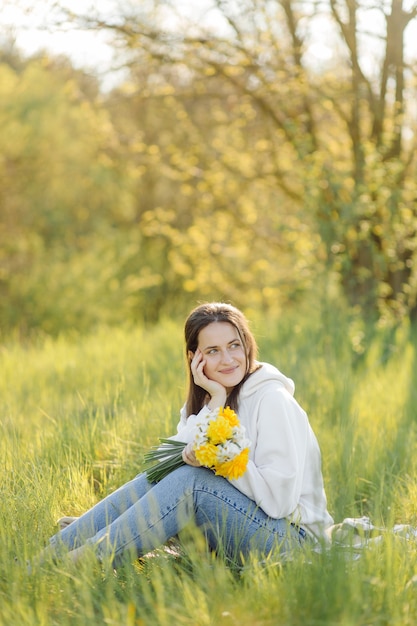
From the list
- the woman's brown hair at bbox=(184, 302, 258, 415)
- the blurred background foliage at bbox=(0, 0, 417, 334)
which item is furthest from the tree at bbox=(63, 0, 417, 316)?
the woman's brown hair at bbox=(184, 302, 258, 415)

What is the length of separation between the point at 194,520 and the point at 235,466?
0.34 m

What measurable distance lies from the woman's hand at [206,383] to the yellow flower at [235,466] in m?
0.46

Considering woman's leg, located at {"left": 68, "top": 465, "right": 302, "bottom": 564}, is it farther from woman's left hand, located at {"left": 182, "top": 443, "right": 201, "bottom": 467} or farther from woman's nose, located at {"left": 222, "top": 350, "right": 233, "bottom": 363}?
woman's nose, located at {"left": 222, "top": 350, "right": 233, "bottom": 363}

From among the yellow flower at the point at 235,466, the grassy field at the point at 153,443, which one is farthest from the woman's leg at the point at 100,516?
the yellow flower at the point at 235,466

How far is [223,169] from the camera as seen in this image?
34.7ft

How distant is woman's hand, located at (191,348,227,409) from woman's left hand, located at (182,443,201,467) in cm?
36

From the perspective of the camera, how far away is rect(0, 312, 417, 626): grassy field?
2559 mm

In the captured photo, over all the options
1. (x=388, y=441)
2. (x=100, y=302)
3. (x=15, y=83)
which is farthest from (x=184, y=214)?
(x=388, y=441)

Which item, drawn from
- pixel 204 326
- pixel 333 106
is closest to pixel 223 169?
pixel 333 106

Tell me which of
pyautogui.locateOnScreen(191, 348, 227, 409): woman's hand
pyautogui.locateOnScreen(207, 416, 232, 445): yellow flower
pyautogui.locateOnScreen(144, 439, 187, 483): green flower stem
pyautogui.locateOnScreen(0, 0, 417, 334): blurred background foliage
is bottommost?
pyautogui.locateOnScreen(144, 439, 187, 483): green flower stem

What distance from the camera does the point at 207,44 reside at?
838 centimetres

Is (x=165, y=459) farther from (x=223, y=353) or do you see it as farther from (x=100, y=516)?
(x=223, y=353)

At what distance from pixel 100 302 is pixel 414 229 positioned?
7.52 metres

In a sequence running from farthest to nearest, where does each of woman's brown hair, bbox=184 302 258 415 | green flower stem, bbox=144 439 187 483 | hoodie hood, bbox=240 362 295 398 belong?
woman's brown hair, bbox=184 302 258 415, hoodie hood, bbox=240 362 295 398, green flower stem, bbox=144 439 187 483
